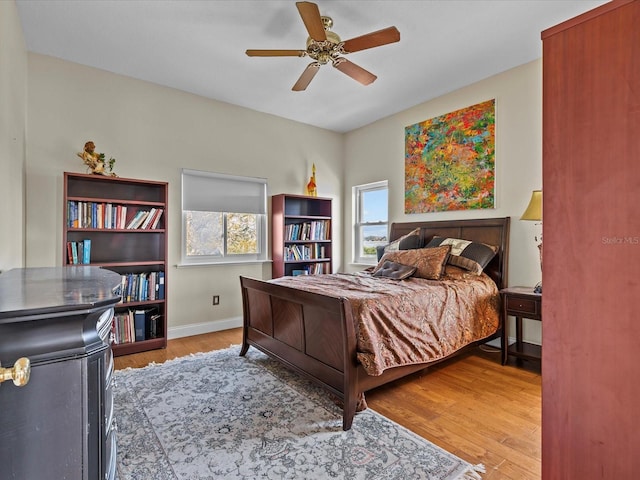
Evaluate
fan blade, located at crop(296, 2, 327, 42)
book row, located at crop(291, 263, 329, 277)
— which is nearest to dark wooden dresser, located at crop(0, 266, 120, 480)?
fan blade, located at crop(296, 2, 327, 42)

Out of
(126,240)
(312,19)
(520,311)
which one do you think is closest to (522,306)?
(520,311)

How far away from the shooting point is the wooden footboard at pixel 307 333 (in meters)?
2.05

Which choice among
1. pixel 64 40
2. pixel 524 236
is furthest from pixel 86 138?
pixel 524 236

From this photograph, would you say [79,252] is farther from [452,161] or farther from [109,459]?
[452,161]

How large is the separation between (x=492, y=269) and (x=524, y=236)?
445 millimetres

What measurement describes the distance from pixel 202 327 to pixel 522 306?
3.41 metres

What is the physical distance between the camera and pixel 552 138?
3.81 ft

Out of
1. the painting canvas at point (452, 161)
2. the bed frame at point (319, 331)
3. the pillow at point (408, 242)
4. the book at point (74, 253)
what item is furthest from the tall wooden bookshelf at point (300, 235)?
the book at point (74, 253)

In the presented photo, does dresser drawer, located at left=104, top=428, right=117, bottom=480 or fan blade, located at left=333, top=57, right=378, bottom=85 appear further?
fan blade, located at left=333, top=57, right=378, bottom=85

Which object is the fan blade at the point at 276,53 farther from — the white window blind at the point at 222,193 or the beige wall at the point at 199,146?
the white window blind at the point at 222,193

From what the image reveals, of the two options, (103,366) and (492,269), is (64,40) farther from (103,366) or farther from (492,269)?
(492,269)

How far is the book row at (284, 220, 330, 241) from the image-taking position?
4.60 meters

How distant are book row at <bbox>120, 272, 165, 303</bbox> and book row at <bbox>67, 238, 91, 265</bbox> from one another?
375mm

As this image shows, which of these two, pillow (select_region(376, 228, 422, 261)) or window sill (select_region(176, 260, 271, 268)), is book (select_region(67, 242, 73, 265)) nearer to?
window sill (select_region(176, 260, 271, 268))
